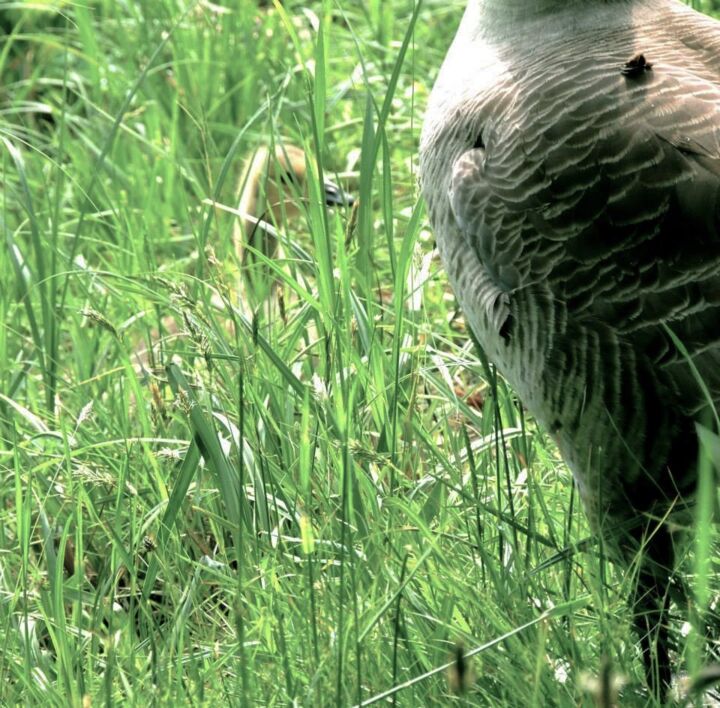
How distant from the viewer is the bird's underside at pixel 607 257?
2.76 m

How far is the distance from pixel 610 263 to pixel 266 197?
1466 millimetres

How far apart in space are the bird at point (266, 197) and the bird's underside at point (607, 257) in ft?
3.06

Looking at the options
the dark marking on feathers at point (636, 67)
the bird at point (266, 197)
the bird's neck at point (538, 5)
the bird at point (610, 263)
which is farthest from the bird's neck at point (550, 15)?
the bird at point (266, 197)

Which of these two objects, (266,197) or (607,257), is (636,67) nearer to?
(607,257)

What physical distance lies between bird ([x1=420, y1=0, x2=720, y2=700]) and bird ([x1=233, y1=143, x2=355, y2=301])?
35.9 inches

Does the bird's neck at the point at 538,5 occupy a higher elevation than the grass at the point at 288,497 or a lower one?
higher

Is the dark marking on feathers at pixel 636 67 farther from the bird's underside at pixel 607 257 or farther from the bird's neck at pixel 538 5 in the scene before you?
the bird's neck at pixel 538 5

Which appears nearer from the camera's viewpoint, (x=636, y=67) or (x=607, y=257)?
(x=607, y=257)

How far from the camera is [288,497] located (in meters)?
3.10

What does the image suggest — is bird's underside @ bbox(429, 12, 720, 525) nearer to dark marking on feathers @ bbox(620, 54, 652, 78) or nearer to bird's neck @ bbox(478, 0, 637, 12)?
dark marking on feathers @ bbox(620, 54, 652, 78)

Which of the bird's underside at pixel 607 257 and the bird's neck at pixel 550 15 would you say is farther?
the bird's neck at pixel 550 15

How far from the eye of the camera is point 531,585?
8.96 feet

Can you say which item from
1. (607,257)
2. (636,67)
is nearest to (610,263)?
(607,257)

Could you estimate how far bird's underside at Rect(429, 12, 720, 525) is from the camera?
276 centimetres
